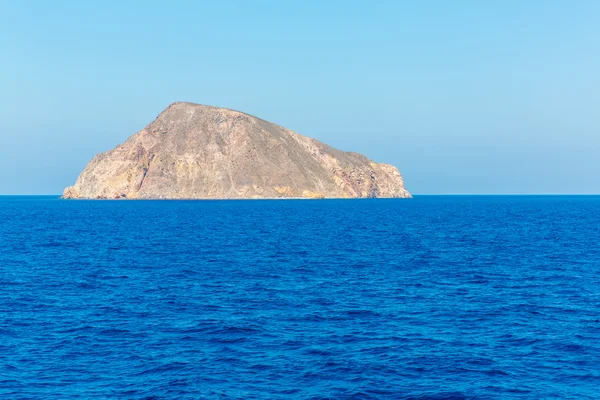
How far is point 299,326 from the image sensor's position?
110ft

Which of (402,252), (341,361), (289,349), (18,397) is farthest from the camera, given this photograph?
(402,252)

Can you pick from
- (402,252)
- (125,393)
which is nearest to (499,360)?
(125,393)

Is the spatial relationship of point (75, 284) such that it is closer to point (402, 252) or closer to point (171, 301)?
point (171, 301)

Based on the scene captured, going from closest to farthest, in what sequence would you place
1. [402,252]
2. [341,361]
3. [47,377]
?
[47,377] < [341,361] < [402,252]

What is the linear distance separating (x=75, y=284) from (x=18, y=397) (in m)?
24.9

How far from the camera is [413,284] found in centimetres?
4709

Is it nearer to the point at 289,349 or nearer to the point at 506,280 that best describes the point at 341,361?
the point at 289,349

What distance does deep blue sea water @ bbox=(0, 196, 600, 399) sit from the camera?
80.1 ft

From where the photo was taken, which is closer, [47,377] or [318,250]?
[47,377]

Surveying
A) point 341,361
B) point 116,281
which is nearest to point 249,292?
point 116,281

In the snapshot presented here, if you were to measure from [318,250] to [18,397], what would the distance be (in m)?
52.5

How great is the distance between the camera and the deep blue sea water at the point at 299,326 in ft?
80.1

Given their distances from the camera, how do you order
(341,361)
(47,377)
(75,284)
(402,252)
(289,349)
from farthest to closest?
1. (402,252)
2. (75,284)
3. (289,349)
4. (341,361)
5. (47,377)

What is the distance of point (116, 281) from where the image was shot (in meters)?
48.6
